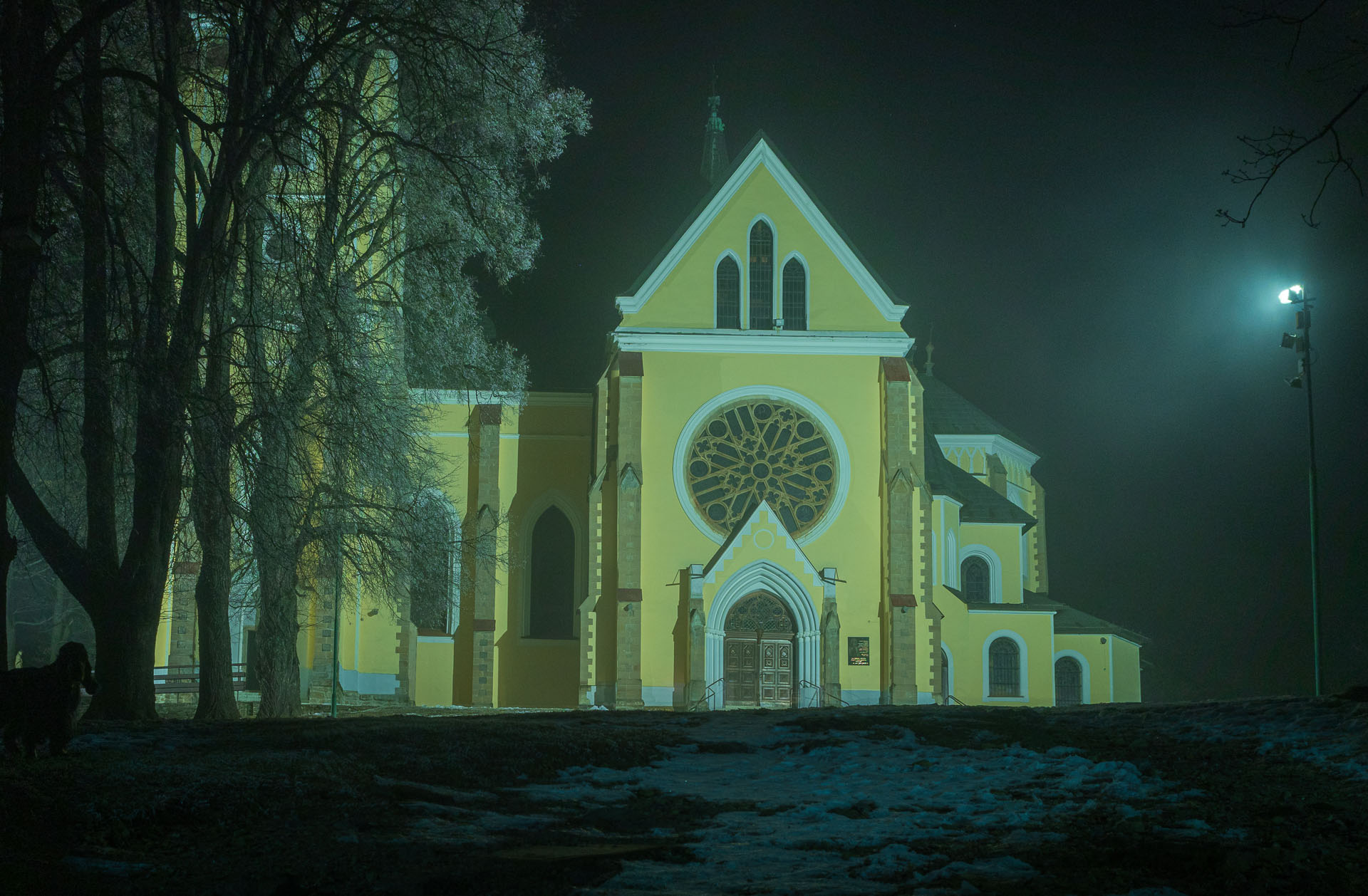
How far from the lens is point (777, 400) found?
3219 centimetres

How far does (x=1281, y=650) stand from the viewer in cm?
6319

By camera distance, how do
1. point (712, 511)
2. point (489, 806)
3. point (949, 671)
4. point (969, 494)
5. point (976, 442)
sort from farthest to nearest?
point (976, 442) → point (969, 494) → point (949, 671) → point (712, 511) → point (489, 806)

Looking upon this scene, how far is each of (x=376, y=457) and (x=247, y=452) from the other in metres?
3.65

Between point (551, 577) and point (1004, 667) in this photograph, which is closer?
point (551, 577)

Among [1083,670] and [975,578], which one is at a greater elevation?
[975,578]

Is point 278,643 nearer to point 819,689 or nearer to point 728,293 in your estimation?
point 819,689

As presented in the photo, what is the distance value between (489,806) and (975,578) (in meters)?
32.8

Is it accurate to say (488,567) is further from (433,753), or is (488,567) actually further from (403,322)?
(433,753)

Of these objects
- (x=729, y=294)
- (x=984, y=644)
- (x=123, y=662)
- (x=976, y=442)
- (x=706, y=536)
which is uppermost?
(x=729, y=294)

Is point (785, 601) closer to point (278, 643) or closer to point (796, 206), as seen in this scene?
point (796, 206)

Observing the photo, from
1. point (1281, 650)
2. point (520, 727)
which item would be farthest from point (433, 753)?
point (1281, 650)

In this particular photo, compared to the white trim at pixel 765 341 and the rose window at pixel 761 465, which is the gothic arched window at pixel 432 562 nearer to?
the rose window at pixel 761 465

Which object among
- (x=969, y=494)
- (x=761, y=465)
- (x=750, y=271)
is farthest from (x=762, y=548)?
(x=969, y=494)

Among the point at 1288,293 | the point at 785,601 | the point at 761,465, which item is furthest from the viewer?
the point at 761,465
